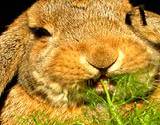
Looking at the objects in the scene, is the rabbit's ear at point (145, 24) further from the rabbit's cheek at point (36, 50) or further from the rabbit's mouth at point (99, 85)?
the rabbit's cheek at point (36, 50)

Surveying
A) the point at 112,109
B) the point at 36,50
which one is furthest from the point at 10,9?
the point at 112,109

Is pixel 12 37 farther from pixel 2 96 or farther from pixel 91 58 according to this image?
pixel 91 58

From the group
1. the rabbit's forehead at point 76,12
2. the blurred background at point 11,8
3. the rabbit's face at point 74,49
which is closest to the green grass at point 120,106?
the rabbit's face at point 74,49

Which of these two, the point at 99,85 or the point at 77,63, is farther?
the point at 99,85

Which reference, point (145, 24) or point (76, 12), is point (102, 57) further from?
point (145, 24)

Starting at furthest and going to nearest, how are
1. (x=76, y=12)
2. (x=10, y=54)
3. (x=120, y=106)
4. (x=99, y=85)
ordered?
(x=10, y=54) → (x=76, y=12) → (x=99, y=85) → (x=120, y=106)

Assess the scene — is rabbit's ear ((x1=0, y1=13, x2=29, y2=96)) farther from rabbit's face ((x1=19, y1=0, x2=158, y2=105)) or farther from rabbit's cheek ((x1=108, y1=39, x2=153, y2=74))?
rabbit's cheek ((x1=108, y1=39, x2=153, y2=74))

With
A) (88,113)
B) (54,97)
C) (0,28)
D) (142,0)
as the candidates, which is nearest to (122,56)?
(88,113)

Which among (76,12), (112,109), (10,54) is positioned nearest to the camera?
(112,109)
